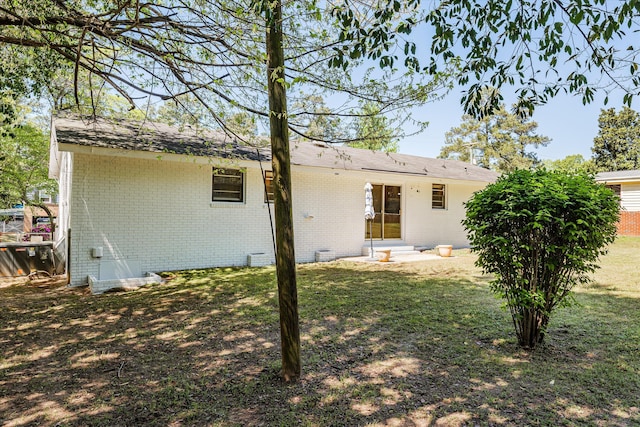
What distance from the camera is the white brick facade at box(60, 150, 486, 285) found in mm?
8539

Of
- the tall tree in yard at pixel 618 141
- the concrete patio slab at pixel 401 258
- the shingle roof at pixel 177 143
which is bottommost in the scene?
the concrete patio slab at pixel 401 258

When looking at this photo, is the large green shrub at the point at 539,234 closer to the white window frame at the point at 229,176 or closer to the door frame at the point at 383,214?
the white window frame at the point at 229,176

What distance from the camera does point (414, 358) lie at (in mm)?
4004

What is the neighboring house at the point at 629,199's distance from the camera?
70.5 ft

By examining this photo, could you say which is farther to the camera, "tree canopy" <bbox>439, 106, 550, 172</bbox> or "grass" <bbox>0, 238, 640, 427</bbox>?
"tree canopy" <bbox>439, 106, 550, 172</bbox>

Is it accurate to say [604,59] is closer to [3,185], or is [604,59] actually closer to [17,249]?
[17,249]

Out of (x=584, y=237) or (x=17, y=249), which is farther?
(x=17, y=249)

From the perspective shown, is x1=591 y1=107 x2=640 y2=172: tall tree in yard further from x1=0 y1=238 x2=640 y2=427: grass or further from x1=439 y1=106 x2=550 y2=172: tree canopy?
x1=0 y1=238 x2=640 y2=427: grass

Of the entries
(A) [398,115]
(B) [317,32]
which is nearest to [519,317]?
(A) [398,115]

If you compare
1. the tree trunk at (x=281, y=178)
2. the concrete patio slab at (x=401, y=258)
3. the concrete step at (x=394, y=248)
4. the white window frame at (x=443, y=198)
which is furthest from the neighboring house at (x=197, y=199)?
the tree trunk at (x=281, y=178)

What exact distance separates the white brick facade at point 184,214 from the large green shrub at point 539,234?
24.4 ft

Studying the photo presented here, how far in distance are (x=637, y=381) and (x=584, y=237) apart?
1.38 meters

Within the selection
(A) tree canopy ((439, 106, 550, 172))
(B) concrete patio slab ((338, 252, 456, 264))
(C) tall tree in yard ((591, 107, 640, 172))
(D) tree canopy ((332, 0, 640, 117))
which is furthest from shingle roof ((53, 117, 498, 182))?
(C) tall tree in yard ((591, 107, 640, 172))

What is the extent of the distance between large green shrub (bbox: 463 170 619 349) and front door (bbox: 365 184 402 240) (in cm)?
978
